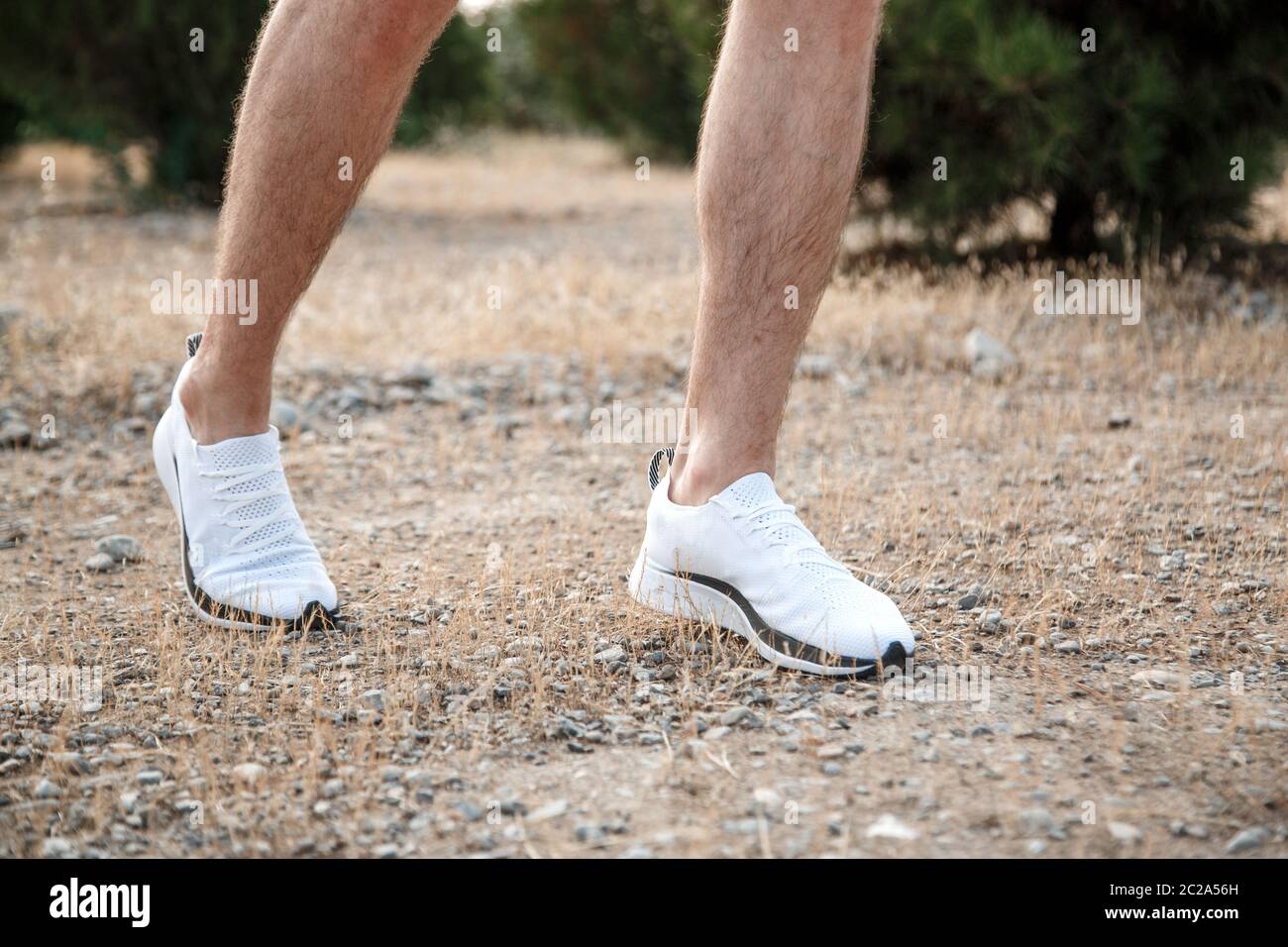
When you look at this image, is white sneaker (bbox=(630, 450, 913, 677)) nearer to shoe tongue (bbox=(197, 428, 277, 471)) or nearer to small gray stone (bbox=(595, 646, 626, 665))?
small gray stone (bbox=(595, 646, 626, 665))

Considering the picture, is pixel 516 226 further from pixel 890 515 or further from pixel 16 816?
pixel 16 816

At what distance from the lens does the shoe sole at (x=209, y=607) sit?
6.24ft

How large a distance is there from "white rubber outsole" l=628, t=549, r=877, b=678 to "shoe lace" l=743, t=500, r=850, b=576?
0.11 metres

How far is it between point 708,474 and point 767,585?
183 mm

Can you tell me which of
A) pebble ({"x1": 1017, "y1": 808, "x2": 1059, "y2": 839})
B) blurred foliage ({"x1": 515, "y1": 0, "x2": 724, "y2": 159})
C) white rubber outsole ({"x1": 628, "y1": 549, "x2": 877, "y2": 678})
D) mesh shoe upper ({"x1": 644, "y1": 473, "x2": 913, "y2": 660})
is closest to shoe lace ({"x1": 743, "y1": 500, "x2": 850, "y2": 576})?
mesh shoe upper ({"x1": 644, "y1": 473, "x2": 913, "y2": 660})

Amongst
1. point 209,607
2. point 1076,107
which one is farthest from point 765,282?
point 1076,107

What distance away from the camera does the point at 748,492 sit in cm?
180

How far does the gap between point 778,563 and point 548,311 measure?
2743mm

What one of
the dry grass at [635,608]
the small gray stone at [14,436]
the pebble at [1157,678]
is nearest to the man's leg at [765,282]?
the dry grass at [635,608]

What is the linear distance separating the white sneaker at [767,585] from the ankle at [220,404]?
2.09 ft

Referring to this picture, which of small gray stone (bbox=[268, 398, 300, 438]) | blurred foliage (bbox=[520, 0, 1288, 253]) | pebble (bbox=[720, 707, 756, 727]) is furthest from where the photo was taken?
blurred foliage (bbox=[520, 0, 1288, 253])

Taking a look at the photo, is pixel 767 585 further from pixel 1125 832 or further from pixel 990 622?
pixel 1125 832

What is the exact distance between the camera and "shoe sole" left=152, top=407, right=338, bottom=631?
1.90m
